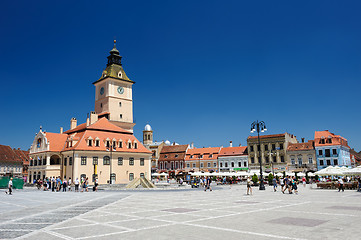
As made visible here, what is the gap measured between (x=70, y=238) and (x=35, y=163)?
2150 inches

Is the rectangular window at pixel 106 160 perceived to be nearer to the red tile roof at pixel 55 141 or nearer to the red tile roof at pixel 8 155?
the red tile roof at pixel 55 141

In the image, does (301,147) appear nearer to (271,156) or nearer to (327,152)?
(327,152)

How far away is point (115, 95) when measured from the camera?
6688 cm

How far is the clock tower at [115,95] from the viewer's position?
6612 centimetres

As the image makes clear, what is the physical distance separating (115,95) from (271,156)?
3925 centimetres

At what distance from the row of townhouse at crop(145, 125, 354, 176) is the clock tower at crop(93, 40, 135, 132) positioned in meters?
23.0

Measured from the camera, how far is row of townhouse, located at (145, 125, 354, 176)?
222 ft

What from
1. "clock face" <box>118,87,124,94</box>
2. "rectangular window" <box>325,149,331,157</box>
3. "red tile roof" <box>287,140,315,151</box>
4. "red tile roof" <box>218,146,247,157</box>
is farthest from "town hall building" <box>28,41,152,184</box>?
"rectangular window" <box>325,149,331,157</box>

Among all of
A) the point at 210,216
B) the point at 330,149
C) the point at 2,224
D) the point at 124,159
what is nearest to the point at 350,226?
the point at 210,216

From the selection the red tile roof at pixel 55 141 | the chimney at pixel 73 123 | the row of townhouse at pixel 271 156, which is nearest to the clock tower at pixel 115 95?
the chimney at pixel 73 123

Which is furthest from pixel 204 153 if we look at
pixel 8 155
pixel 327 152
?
pixel 8 155

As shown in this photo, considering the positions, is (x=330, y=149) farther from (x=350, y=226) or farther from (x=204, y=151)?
(x=350, y=226)

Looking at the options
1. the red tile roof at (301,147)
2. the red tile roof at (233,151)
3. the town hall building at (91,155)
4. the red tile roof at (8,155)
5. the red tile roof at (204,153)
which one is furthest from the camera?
the red tile roof at (8,155)

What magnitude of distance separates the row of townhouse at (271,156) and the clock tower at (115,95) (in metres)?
23.0
